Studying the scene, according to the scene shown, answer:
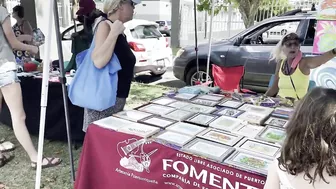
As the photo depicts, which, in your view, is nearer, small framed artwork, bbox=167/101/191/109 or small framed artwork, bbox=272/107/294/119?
small framed artwork, bbox=272/107/294/119

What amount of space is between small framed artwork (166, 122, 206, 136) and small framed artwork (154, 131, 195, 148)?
0.04 metres

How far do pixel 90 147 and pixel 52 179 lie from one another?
1111 millimetres

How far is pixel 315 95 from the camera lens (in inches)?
41.6

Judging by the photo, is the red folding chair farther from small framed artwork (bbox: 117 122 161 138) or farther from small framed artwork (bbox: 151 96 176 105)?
small framed artwork (bbox: 117 122 161 138)

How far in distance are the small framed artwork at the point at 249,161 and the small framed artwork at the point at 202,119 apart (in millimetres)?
401

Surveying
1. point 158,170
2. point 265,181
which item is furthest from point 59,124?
point 265,181

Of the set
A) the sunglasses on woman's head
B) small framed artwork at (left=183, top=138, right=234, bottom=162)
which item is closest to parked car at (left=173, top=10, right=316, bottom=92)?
the sunglasses on woman's head

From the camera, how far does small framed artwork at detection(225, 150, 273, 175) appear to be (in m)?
1.34

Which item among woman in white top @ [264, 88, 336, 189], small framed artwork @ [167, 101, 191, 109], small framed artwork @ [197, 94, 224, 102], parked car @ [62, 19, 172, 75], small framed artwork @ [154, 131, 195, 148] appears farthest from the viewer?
parked car @ [62, 19, 172, 75]

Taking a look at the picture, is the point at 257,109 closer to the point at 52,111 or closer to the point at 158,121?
the point at 158,121

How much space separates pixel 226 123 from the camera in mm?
1832

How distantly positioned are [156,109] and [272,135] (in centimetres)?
80

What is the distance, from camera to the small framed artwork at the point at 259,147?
4.84 ft

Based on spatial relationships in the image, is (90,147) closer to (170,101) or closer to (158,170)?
(158,170)
